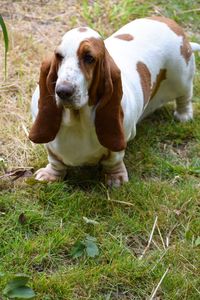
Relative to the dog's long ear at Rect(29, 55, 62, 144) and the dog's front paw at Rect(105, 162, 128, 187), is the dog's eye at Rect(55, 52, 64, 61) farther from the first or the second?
the dog's front paw at Rect(105, 162, 128, 187)

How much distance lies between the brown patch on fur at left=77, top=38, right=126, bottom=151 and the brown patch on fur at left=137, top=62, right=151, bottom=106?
0.45 metres

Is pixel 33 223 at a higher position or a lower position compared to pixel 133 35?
lower

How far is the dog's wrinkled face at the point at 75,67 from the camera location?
2.76 metres

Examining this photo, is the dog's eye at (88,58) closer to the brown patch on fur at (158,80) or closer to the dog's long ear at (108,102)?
the dog's long ear at (108,102)

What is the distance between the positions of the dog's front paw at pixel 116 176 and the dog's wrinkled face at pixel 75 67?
0.58 m

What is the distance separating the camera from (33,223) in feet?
9.95

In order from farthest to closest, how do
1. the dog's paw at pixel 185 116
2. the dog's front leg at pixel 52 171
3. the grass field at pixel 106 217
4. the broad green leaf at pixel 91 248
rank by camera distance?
1. the dog's paw at pixel 185 116
2. the dog's front leg at pixel 52 171
3. the broad green leaf at pixel 91 248
4. the grass field at pixel 106 217

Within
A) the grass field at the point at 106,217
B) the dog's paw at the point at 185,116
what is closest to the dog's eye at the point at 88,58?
the grass field at the point at 106,217

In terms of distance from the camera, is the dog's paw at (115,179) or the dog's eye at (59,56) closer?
the dog's eye at (59,56)

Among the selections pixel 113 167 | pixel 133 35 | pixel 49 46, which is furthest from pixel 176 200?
pixel 49 46

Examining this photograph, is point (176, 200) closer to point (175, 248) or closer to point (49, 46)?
point (175, 248)

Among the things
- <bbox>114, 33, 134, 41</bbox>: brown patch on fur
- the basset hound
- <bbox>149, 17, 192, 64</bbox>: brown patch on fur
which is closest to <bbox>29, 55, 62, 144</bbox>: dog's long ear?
the basset hound

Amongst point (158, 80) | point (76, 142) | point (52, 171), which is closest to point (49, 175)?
point (52, 171)

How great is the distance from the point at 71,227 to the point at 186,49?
4.46ft
